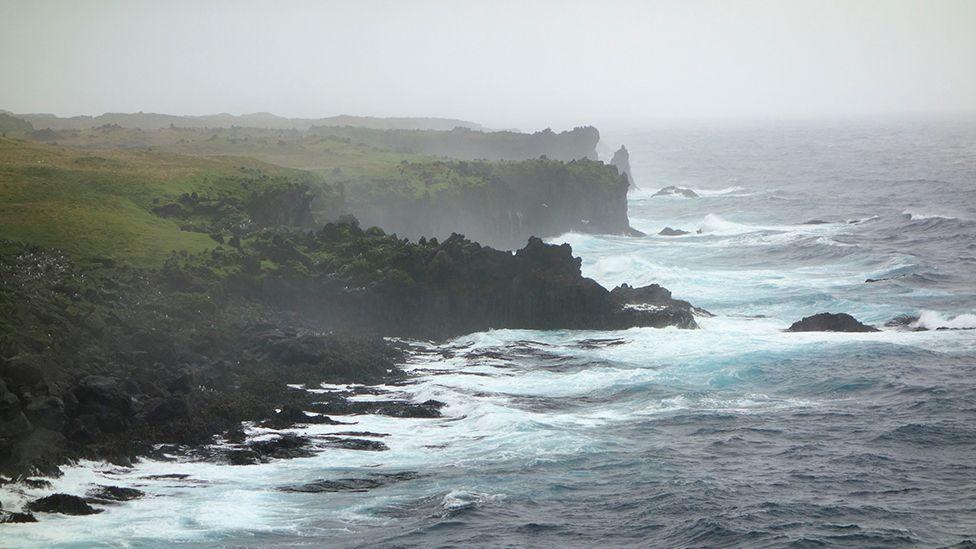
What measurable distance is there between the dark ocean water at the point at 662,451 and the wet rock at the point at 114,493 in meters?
0.45

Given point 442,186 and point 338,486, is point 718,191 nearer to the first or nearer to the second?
point 442,186

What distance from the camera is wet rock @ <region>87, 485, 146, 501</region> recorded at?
93.1 ft

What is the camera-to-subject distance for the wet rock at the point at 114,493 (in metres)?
28.4

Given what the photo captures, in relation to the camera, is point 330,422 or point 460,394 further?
point 460,394

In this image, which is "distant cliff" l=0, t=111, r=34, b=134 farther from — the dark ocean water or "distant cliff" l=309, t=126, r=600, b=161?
the dark ocean water

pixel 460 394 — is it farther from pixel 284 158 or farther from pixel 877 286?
pixel 284 158

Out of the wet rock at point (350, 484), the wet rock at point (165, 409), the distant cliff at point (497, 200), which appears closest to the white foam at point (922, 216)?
the distant cliff at point (497, 200)

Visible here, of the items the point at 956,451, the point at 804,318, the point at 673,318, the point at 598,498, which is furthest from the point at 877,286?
the point at 598,498

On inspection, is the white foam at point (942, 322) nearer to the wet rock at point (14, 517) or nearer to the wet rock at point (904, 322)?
A: the wet rock at point (904, 322)

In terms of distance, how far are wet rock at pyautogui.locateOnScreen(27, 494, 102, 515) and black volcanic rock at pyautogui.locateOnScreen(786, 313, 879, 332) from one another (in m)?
37.1

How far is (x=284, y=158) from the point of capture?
89.4 m

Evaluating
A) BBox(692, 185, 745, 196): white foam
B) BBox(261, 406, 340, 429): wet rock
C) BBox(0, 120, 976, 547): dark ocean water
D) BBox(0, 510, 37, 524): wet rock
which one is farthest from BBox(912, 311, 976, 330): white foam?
BBox(692, 185, 745, 196): white foam

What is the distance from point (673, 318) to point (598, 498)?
24.5m

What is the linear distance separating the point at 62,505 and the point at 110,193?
32746mm
